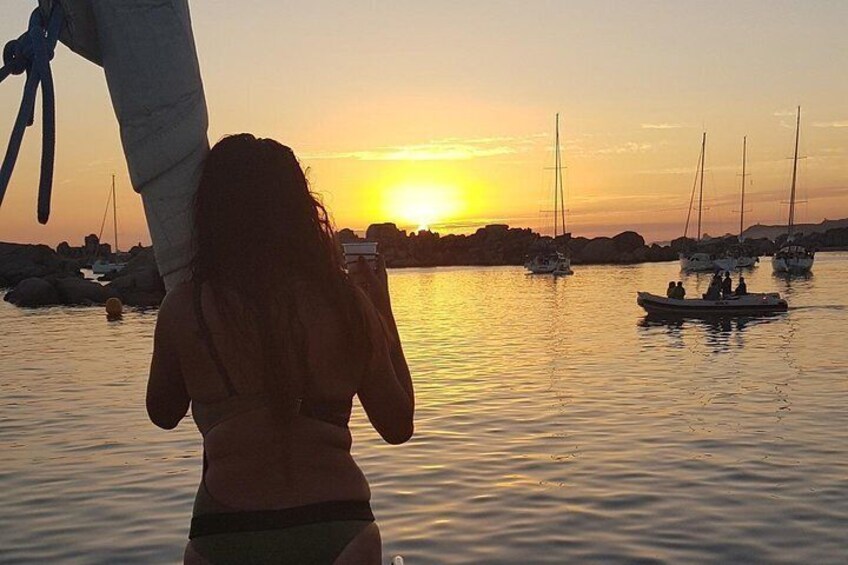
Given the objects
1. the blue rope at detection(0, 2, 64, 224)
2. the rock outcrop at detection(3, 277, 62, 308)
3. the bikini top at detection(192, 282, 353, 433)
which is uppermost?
the blue rope at detection(0, 2, 64, 224)

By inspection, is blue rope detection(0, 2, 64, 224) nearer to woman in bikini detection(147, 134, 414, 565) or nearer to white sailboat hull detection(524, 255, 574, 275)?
woman in bikini detection(147, 134, 414, 565)

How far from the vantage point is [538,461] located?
480 inches

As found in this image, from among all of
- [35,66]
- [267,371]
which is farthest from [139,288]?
[267,371]

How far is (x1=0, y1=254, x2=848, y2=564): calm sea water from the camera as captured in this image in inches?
347

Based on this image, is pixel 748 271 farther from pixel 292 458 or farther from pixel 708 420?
pixel 292 458

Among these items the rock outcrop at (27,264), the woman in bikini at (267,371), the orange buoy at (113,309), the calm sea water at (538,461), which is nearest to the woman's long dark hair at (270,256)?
the woman in bikini at (267,371)

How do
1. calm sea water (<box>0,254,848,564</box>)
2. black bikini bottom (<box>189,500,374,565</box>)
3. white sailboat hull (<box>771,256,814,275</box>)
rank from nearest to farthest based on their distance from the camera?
black bikini bottom (<box>189,500,374,565</box>)
calm sea water (<box>0,254,848,564</box>)
white sailboat hull (<box>771,256,814,275</box>)

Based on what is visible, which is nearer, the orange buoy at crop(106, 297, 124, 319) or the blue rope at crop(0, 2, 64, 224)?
the blue rope at crop(0, 2, 64, 224)

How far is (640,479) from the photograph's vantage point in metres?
11.0

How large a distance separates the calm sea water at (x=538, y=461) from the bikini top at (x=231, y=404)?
20.8 feet

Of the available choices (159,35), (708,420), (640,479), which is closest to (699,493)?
(640,479)

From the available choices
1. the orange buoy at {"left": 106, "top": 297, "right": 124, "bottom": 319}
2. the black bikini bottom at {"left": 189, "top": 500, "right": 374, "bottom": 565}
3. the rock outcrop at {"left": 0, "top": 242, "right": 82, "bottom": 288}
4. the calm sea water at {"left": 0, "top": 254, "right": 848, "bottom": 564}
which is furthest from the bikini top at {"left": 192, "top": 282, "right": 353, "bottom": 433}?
the rock outcrop at {"left": 0, "top": 242, "right": 82, "bottom": 288}

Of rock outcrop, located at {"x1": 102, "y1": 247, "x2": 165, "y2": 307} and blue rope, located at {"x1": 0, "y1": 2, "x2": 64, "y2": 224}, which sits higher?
blue rope, located at {"x1": 0, "y1": 2, "x2": 64, "y2": 224}

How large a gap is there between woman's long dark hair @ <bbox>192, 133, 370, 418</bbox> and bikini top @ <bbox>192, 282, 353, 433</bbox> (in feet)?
0.12
